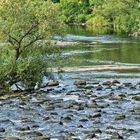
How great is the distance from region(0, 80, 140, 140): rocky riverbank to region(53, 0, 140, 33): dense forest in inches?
2035

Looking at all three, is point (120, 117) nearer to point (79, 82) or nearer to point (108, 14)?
point (79, 82)

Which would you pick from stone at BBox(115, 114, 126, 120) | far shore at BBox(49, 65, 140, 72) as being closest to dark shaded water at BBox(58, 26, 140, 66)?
far shore at BBox(49, 65, 140, 72)

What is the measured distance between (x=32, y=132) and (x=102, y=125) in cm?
460

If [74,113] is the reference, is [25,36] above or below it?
above

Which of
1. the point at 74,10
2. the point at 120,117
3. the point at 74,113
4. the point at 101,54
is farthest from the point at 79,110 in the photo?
the point at 74,10

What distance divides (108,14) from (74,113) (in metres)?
112

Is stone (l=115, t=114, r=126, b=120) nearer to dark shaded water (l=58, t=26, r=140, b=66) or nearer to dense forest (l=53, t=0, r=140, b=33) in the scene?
dark shaded water (l=58, t=26, r=140, b=66)

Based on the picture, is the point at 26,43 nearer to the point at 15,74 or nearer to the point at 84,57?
the point at 15,74

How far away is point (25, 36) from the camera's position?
43.6 metres

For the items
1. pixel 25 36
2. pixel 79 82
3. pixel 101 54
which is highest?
pixel 25 36

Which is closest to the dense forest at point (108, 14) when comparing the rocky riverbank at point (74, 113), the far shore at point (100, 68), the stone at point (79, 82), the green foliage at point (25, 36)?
the far shore at point (100, 68)

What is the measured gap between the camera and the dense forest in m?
121

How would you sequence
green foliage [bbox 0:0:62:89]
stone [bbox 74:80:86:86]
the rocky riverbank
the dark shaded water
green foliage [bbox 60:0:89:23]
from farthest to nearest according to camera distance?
green foliage [bbox 60:0:89:23], the dark shaded water, stone [bbox 74:80:86:86], green foliage [bbox 0:0:62:89], the rocky riverbank

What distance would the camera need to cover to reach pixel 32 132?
2816cm
